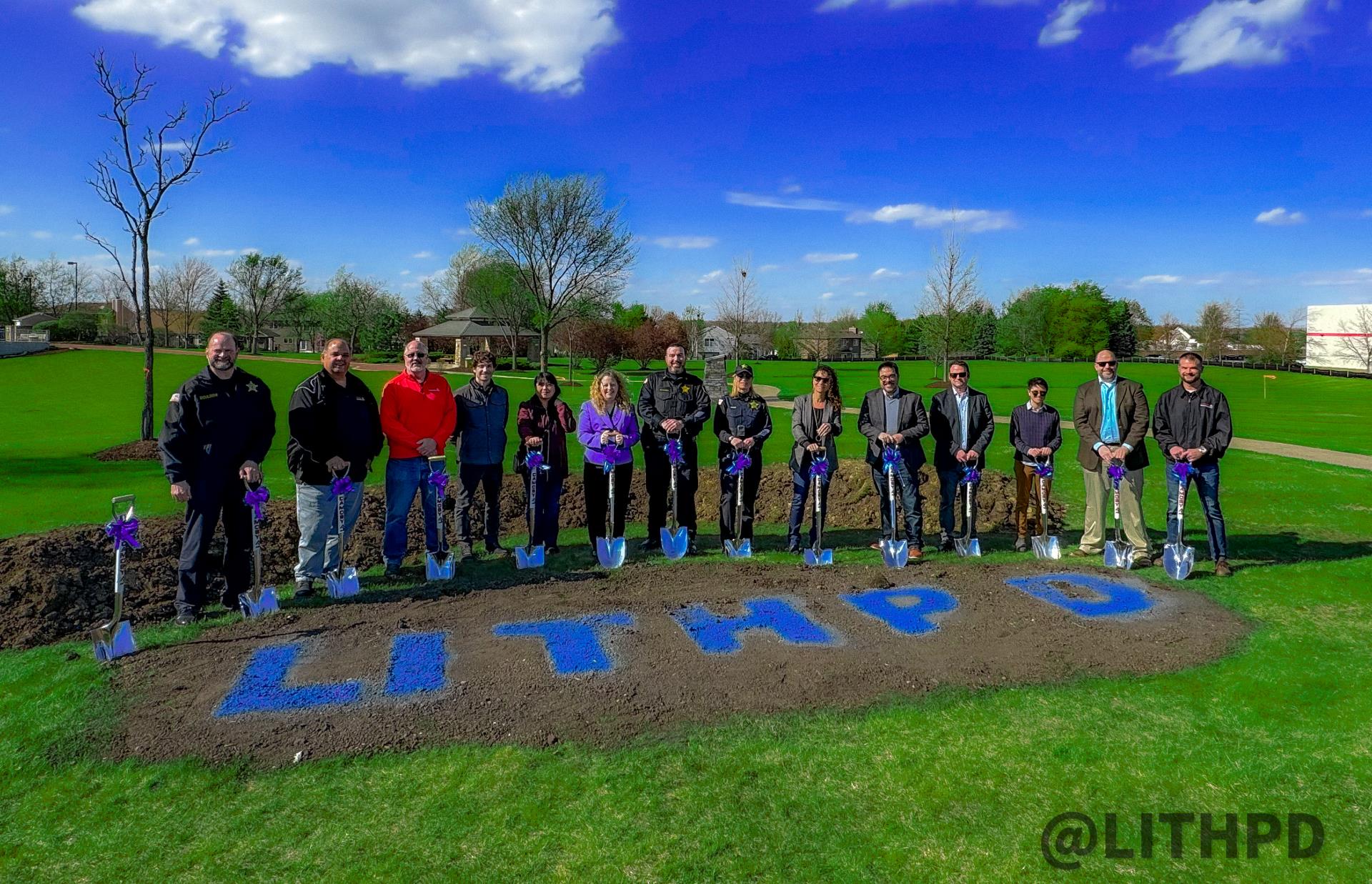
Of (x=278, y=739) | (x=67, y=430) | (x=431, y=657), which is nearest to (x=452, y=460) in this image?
(x=431, y=657)

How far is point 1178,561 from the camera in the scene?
754 centimetres

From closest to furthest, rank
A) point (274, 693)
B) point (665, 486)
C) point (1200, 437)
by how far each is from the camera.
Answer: point (274, 693) → point (1200, 437) → point (665, 486)

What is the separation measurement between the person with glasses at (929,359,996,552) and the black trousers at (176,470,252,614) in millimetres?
6573

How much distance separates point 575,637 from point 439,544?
2.38 m

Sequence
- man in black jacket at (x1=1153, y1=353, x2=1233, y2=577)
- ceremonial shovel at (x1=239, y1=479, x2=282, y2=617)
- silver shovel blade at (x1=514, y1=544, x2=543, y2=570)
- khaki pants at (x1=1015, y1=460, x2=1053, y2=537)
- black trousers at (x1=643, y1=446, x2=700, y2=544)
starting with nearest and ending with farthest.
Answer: ceremonial shovel at (x1=239, y1=479, x2=282, y2=617), man in black jacket at (x1=1153, y1=353, x2=1233, y2=577), silver shovel blade at (x1=514, y1=544, x2=543, y2=570), black trousers at (x1=643, y1=446, x2=700, y2=544), khaki pants at (x1=1015, y1=460, x2=1053, y2=537)

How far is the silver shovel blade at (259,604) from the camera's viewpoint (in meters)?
6.32

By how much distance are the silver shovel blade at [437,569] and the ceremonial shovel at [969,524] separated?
16.8 feet

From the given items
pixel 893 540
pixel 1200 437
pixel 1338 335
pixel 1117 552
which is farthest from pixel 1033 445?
pixel 1338 335

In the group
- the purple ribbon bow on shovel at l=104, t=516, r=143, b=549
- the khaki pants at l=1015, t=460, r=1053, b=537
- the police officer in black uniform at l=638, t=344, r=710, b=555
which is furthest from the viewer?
the khaki pants at l=1015, t=460, r=1053, b=537

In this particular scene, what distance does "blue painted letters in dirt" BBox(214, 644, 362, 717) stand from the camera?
186 inches

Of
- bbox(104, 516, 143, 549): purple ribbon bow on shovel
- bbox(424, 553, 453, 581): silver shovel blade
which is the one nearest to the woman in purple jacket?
bbox(424, 553, 453, 581): silver shovel blade

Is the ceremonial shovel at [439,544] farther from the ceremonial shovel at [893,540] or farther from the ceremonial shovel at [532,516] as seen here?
the ceremonial shovel at [893,540]

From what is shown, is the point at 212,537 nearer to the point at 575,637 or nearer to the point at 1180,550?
the point at 575,637

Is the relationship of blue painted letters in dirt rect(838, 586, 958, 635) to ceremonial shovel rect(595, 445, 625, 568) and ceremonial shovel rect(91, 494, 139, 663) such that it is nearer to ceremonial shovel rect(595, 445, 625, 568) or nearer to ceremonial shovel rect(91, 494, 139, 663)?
ceremonial shovel rect(595, 445, 625, 568)
